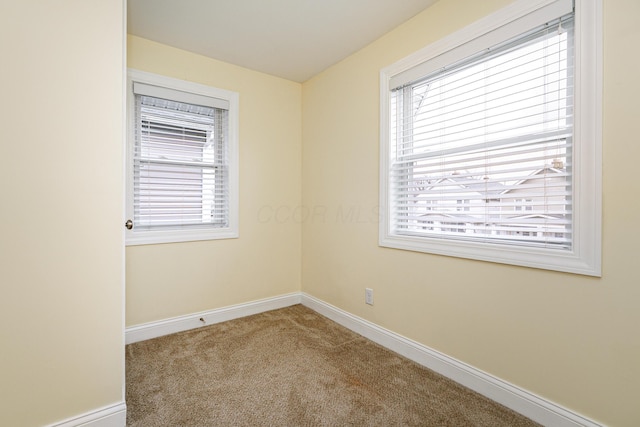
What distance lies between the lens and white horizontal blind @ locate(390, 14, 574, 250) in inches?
57.2

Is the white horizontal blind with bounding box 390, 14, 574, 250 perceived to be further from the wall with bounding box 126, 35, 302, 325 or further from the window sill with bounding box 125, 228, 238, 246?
the window sill with bounding box 125, 228, 238, 246

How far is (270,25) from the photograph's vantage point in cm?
219

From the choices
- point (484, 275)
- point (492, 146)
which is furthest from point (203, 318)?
point (492, 146)

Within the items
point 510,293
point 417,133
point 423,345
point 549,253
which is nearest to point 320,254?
point 423,345

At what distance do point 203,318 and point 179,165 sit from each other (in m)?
1.40

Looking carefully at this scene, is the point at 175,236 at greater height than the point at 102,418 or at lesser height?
greater

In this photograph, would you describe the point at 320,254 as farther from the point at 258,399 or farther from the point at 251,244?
the point at 258,399

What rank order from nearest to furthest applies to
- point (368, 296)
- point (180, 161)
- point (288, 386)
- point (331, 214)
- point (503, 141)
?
1. point (503, 141)
2. point (288, 386)
3. point (368, 296)
4. point (180, 161)
5. point (331, 214)

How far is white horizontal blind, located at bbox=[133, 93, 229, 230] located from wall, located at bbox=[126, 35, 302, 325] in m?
0.20

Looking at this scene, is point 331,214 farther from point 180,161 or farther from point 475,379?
point 475,379

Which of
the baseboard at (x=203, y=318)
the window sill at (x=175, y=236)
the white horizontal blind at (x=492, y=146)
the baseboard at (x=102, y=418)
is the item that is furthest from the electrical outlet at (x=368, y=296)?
the baseboard at (x=102, y=418)

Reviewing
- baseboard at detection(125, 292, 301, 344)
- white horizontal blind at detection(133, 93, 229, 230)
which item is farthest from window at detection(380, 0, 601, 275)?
white horizontal blind at detection(133, 93, 229, 230)

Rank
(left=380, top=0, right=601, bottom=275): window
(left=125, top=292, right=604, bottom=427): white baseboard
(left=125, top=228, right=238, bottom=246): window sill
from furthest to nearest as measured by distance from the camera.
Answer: (left=125, top=228, right=238, bottom=246): window sill
(left=125, top=292, right=604, bottom=427): white baseboard
(left=380, top=0, right=601, bottom=275): window

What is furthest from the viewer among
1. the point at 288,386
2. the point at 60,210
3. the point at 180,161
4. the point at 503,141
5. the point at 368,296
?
the point at 180,161
